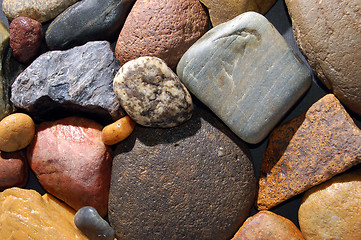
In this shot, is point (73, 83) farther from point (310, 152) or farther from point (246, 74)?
point (310, 152)

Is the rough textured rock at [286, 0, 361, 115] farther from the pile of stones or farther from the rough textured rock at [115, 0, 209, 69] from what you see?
the rough textured rock at [115, 0, 209, 69]

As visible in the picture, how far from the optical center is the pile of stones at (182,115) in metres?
1.75

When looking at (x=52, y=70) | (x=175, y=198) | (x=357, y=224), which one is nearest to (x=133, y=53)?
(x=52, y=70)

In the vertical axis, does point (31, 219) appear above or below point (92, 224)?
above

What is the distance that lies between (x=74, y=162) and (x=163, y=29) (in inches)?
30.8

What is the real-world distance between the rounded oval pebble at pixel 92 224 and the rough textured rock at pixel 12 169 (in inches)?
14.8

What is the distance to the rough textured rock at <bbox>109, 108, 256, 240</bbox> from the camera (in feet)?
6.11

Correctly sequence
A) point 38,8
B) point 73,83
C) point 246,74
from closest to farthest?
point 246,74 < point 73,83 < point 38,8

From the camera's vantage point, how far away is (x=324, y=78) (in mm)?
1789

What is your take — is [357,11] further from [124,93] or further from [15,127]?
[15,127]

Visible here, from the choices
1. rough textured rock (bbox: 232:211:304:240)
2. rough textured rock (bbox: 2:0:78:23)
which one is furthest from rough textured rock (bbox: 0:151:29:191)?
rough textured rock (bbox: 232:211:304:240)

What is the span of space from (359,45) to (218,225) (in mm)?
1027

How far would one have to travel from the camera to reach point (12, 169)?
1991 millimetres

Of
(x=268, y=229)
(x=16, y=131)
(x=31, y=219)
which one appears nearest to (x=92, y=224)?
(x=31, y=219)
